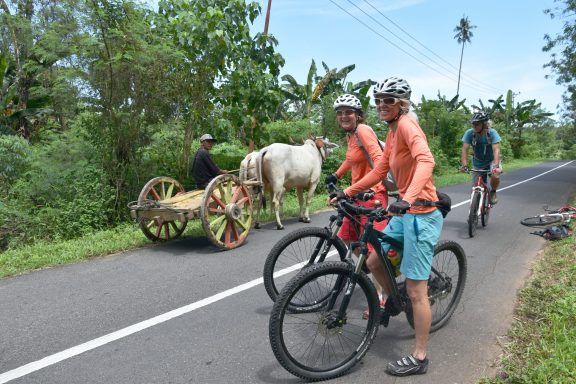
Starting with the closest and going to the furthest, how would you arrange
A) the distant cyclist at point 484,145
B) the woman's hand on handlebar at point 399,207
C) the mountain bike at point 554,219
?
the woman's hand on handlebar at point 399,207 < the mountain bike at point 554,219 < the distant cyclist at point 484,145

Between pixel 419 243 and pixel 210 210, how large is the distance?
156 inches

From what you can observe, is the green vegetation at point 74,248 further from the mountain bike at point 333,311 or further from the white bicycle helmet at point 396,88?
the white bicycle helmet at point 396,88

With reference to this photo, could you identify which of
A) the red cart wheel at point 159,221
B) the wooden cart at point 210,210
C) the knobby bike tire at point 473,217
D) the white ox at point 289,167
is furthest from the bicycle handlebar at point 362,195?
the white ox at point 289,167

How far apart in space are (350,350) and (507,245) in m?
4.66

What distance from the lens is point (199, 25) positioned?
959 cm

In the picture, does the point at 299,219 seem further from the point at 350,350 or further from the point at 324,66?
the point at 324,66

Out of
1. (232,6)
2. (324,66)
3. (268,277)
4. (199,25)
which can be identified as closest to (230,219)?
(268,277)

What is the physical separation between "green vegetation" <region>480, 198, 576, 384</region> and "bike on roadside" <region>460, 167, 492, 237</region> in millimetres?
2036

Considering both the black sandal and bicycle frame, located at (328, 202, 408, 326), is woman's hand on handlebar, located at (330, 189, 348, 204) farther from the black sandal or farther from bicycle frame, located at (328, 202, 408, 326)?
the black sandal

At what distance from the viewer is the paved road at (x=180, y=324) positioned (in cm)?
317

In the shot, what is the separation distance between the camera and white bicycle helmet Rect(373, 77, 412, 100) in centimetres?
313

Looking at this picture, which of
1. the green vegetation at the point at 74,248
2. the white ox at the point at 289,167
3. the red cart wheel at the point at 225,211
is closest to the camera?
the green vegetation at the point at 74,248

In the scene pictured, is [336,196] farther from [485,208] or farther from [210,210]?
[485,208]

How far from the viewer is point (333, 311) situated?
3070mm
